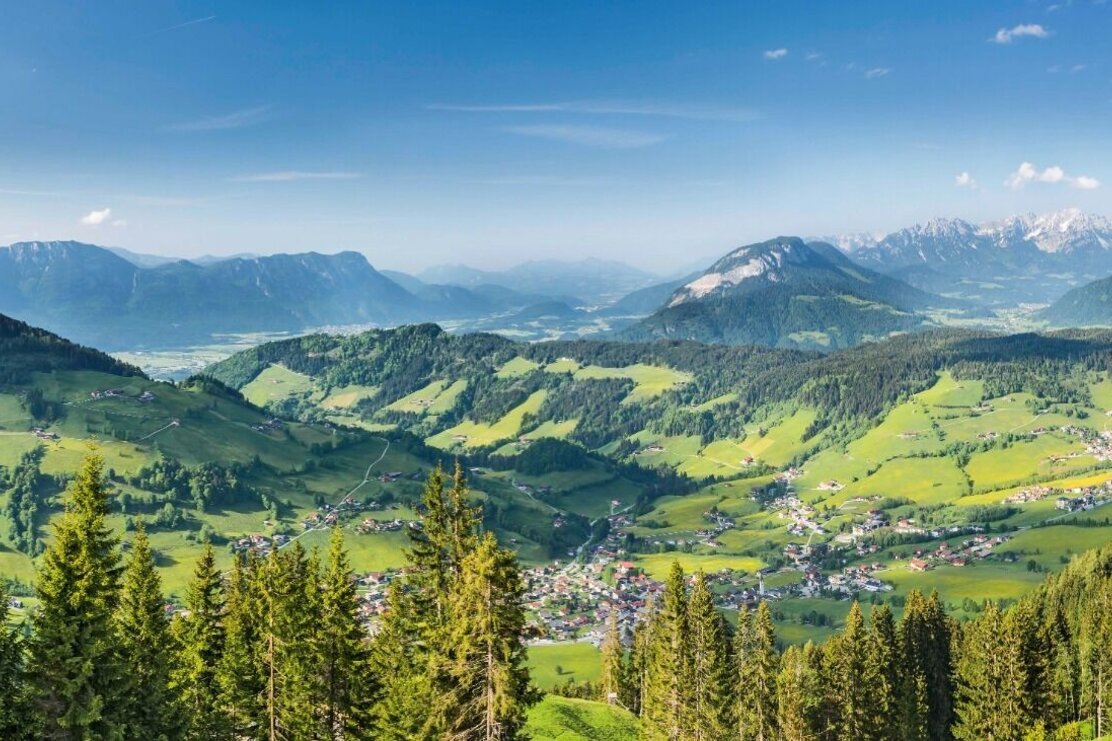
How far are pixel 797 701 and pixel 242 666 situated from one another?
139ft

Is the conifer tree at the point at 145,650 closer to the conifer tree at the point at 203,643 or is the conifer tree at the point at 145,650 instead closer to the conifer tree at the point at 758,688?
the conifer tree at the point at 203,643

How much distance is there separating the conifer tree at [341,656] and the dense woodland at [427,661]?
0.38 ft

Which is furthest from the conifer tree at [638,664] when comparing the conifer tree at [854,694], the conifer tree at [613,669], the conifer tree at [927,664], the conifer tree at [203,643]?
the conifer tree at [203,643]

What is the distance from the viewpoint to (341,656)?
161 feet

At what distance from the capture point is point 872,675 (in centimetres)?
7812

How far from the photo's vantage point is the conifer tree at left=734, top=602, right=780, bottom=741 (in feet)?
234

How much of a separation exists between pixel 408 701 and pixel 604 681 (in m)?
62.4

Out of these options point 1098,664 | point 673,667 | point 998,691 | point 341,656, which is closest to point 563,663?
point 1098,664

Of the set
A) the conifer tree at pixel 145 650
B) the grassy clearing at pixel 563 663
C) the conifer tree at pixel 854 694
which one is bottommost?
the grassy clearing at pixel 563 663

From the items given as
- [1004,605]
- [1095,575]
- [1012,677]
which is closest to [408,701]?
[1012,677]

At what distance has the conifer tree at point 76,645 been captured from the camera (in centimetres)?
3152

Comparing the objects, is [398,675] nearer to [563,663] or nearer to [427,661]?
[427,661]

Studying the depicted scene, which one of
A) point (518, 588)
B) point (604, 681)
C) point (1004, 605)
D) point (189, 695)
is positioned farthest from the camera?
point (1004, 605)

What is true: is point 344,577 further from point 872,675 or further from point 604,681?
point 604,681
